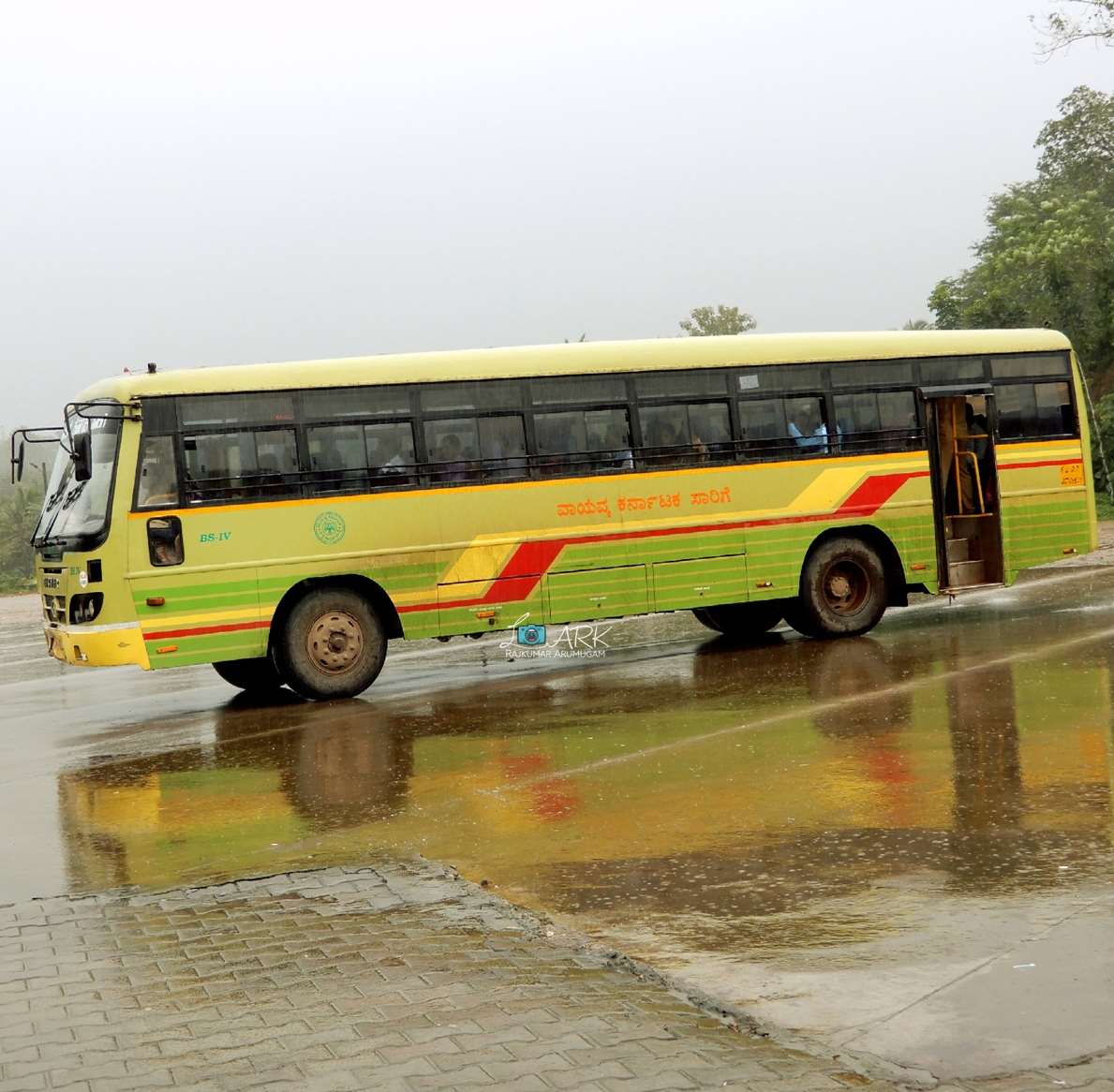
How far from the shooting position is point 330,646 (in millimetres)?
14602

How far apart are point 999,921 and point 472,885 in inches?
92.4

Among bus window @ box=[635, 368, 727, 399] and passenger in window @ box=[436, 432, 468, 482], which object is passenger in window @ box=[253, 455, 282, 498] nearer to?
passenger in window @ box=[436, 432, 468, 482]

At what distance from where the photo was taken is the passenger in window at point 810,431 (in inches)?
655

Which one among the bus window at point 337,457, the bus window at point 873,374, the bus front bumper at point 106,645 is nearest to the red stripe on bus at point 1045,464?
the bus window at point 873,374

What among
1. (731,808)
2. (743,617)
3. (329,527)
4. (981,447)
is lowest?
(731,808)

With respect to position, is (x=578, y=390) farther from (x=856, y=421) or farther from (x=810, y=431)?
(x=856, y=421)

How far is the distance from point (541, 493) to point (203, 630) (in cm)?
355

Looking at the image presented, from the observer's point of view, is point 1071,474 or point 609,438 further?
point 1071,474

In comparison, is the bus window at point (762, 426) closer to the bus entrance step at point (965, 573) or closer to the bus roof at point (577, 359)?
the bus roof at point (577, 359)

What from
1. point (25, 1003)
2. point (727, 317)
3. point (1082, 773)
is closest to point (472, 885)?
point (25, 1003)

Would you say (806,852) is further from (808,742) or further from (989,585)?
(989,585)

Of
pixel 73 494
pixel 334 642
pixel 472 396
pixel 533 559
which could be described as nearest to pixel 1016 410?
pixel 533 559

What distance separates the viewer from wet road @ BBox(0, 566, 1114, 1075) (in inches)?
217

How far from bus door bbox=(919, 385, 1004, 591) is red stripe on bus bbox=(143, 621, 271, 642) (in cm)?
766
